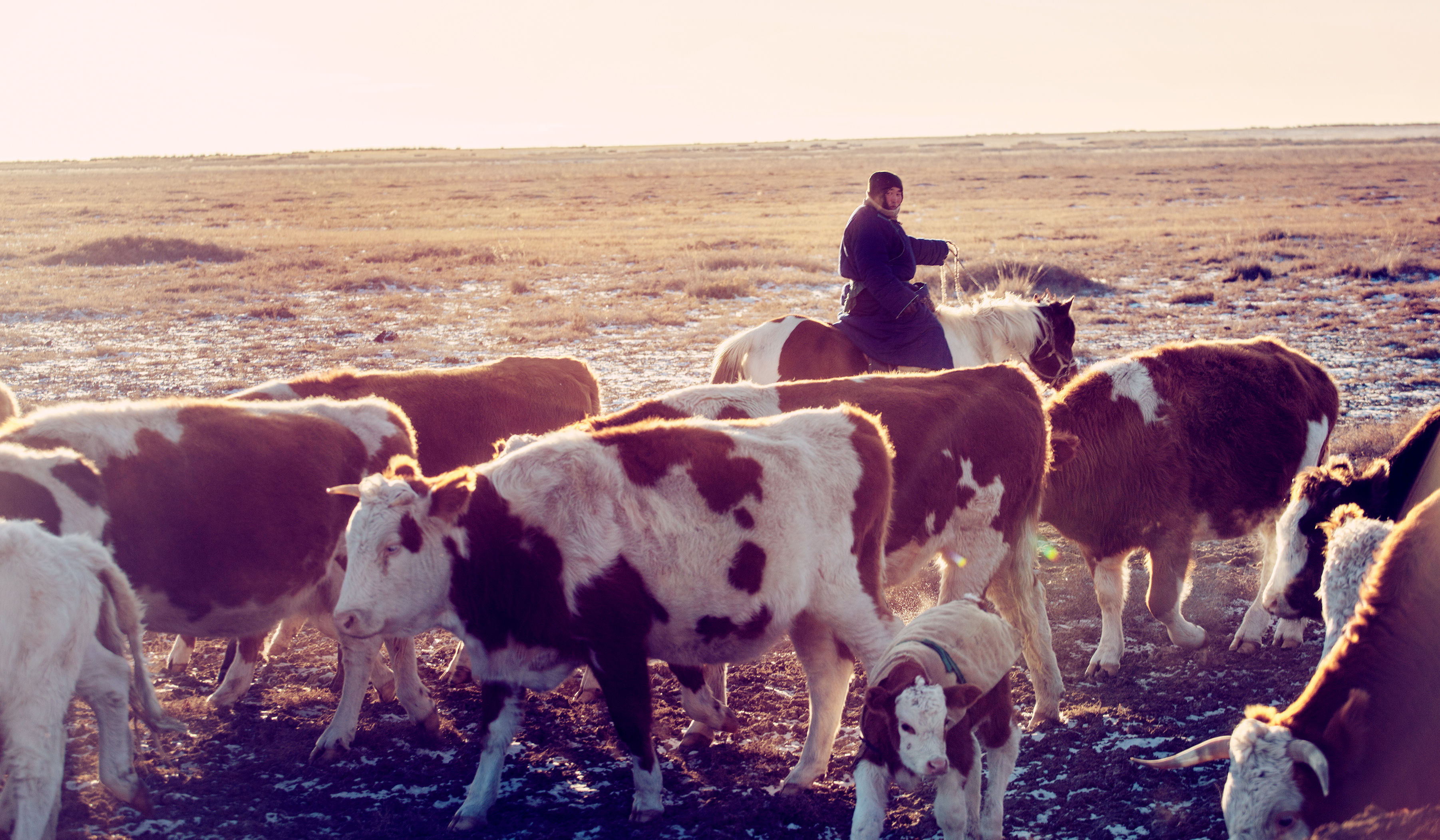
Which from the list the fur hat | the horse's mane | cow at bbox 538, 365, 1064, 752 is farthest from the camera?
the horse's mane

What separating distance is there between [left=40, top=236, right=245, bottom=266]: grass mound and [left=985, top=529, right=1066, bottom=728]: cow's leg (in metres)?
25.0

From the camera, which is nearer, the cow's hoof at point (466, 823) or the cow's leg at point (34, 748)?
the cow's leg at point (34, 748)

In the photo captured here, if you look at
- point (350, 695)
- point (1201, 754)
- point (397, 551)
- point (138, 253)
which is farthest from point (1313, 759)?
point (138, 253)

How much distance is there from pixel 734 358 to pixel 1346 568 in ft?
17.0

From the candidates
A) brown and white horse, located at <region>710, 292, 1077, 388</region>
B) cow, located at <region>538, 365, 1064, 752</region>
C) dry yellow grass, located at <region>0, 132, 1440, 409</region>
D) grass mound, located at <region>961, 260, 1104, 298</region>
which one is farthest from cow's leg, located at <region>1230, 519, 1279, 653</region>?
grass mound, located at <region>961, 260, 1104, 298</region>

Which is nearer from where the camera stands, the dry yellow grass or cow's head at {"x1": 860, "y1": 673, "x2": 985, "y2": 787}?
cow's head at {"x1": 860, "y1": 673, "x2": 985, "y2": 787}

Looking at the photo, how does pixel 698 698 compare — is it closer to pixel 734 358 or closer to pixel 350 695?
pixel 350 695

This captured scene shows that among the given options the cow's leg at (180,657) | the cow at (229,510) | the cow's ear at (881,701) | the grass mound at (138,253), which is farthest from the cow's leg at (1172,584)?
the grass mound at (138,253)

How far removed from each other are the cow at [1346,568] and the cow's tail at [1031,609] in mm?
1331

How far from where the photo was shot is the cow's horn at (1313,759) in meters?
3.20

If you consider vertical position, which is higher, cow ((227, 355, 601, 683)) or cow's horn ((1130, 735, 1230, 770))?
cow ((227, 355, 601, 683))

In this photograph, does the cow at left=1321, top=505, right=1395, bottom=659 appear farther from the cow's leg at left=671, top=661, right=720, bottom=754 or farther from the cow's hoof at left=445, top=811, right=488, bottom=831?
the cow's hoof at left=445, top=811, right=488, bottom=831

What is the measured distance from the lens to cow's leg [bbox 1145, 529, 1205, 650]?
20.1ft

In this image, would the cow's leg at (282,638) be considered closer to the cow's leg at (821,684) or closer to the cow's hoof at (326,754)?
the cow's hoof at (326,754)
